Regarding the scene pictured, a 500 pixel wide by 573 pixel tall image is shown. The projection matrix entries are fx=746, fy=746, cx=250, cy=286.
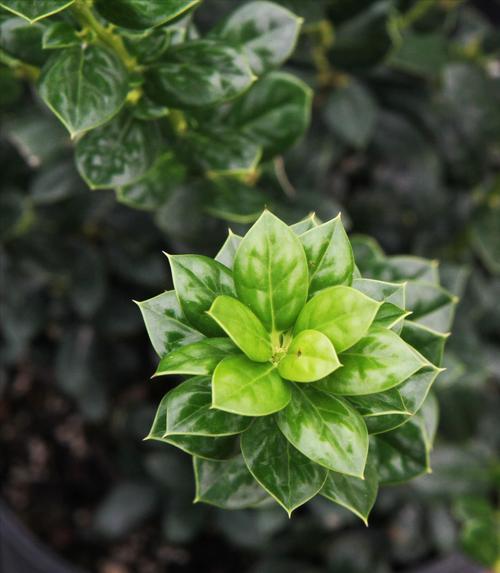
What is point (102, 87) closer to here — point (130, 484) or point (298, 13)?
point (298, 13)

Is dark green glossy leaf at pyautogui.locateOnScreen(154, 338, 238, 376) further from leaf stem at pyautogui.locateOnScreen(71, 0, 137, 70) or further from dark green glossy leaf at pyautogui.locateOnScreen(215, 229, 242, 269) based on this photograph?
leaf stem at pyautogui.locateOnScreen(71, 0, 137, 70)

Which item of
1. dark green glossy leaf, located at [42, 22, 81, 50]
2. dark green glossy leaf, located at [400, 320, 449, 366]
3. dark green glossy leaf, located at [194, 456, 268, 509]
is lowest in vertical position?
dark green glossy leaf, located at [194, 456, 268, 509]

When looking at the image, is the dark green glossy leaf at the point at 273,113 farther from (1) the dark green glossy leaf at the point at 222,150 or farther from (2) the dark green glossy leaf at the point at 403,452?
(2) the dark green glossy leaf at the point at 403,452

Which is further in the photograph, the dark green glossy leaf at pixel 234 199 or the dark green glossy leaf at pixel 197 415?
the dark green glossy leaf at pixel 234 199

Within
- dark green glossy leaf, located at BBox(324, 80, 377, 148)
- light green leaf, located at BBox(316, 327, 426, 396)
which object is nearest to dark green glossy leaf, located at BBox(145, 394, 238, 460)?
light green leaf, located at BBox(316, 327, 426, 396)

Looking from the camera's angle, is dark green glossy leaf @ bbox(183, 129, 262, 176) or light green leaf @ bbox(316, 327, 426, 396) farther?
dark green glossy leaf @ bbox(183, 129, 262, 176)

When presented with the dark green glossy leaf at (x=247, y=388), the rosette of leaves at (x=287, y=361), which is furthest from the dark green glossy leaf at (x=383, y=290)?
the dark green glossy leaf at (x=247, y=388)

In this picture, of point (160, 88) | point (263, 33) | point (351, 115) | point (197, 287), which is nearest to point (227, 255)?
point (197, 287)

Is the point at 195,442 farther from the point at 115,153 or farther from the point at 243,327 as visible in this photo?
the point at 115,153
